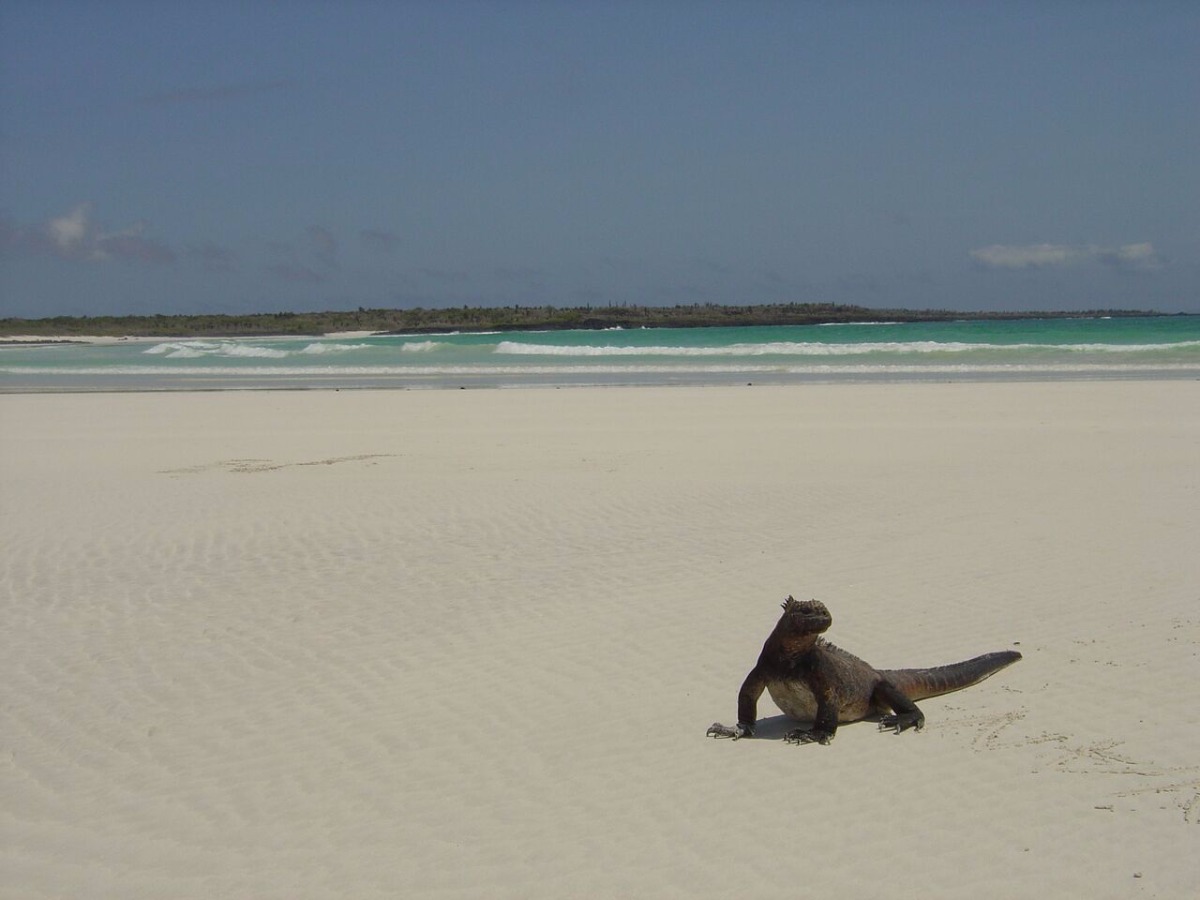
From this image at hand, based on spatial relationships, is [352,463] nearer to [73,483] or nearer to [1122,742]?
[73,483]

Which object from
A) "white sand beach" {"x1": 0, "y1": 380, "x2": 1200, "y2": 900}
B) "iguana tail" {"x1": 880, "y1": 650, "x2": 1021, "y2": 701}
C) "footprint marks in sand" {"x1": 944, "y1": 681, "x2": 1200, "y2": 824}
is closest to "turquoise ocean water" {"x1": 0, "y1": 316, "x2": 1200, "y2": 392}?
"white sand beach" {"x1": 0, "y1": 380, "x2": 1200, "y2": 900}

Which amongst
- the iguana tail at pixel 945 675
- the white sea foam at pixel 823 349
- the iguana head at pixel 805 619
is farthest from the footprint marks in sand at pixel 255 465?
the white sea foam at pixel 823 349

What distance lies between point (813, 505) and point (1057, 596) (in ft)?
12.5

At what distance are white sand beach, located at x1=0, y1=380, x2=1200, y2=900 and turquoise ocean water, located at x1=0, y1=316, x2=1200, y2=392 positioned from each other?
1991 centimetres

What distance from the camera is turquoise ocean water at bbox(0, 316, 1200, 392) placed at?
110ft

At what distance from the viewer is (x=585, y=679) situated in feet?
20.1

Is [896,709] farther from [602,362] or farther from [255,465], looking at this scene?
[602,362]

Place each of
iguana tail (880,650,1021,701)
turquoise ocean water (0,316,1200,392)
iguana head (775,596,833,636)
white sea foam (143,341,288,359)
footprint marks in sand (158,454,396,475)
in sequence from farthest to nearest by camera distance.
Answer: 1. white sea foam (143,341,288,359)
2. turquoise ocean water (0,316,1200,392)
3. footprint marks in sand (158,454,396,475)
4. iguana tail (880,650,1021,701)
5. iguana head (775,596,833,636)

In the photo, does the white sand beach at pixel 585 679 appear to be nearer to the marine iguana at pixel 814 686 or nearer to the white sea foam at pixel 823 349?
the marine iguana at pixel 814 686

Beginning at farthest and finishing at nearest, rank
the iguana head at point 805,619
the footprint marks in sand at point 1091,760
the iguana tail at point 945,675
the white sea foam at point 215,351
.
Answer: the white sea foam at point 215,351 < the iguana tail at point 945,675 < the iguana head at point 805,619 < the footprint marks in sand at point 1091,760

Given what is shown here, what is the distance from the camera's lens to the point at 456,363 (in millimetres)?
45781

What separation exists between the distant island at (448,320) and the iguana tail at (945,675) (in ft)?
240

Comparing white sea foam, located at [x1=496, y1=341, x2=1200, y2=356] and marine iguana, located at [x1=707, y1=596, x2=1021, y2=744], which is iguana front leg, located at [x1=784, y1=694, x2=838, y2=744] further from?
white sea foam, located at [x1=496, y1=341, x2=1200, y2=356]

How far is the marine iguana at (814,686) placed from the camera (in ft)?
16.6
